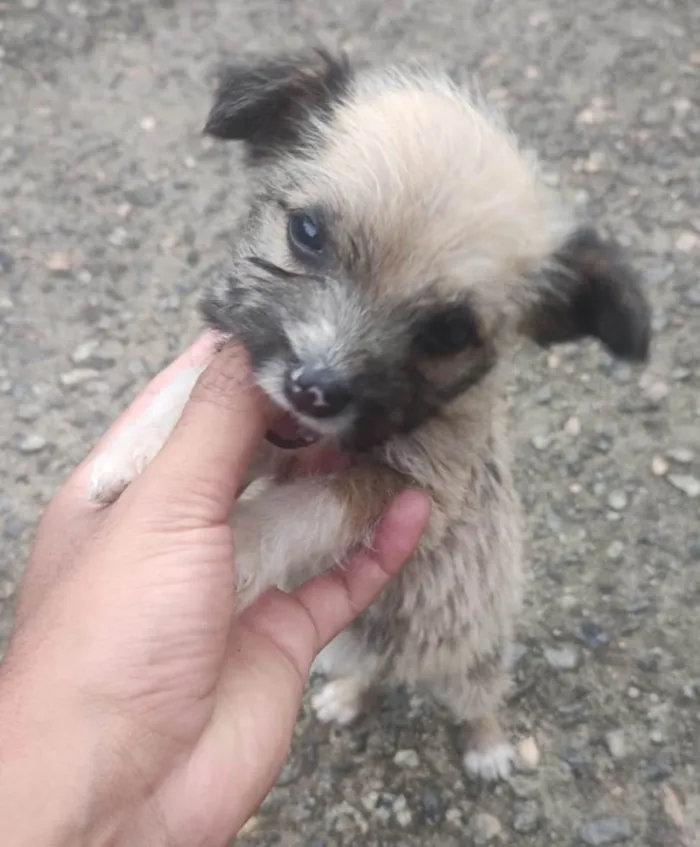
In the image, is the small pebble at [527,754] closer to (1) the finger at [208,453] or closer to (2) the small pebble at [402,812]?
(2) the small pebble at [402,812]

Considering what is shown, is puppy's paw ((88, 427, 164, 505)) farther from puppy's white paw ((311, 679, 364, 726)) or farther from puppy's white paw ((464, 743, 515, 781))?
puppy's white paw ((464, 743, 515, 781))

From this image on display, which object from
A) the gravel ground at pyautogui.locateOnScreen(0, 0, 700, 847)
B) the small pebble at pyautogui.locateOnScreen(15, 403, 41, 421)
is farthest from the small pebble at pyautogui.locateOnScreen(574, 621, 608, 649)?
the small pebble at pyautogui.locateOnScreen(15, 403, 41, 421)

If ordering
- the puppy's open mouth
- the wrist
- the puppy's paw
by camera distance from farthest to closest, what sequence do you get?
the puppy's paw < the puppy's open mouth < the wrist

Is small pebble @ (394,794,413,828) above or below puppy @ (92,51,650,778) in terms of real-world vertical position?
below

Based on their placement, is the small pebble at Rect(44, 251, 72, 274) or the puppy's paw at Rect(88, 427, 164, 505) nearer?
the puppy's paw at Rect(88, 427, 164, 505)

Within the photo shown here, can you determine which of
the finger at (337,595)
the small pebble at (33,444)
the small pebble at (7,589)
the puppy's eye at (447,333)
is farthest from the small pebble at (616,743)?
the small pebble at (33,444)

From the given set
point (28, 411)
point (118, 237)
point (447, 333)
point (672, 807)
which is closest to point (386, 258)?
point (447, 333)

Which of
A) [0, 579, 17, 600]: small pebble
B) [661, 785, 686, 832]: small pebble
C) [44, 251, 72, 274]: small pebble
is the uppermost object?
[44, 251, 72, 274]: small pebble
